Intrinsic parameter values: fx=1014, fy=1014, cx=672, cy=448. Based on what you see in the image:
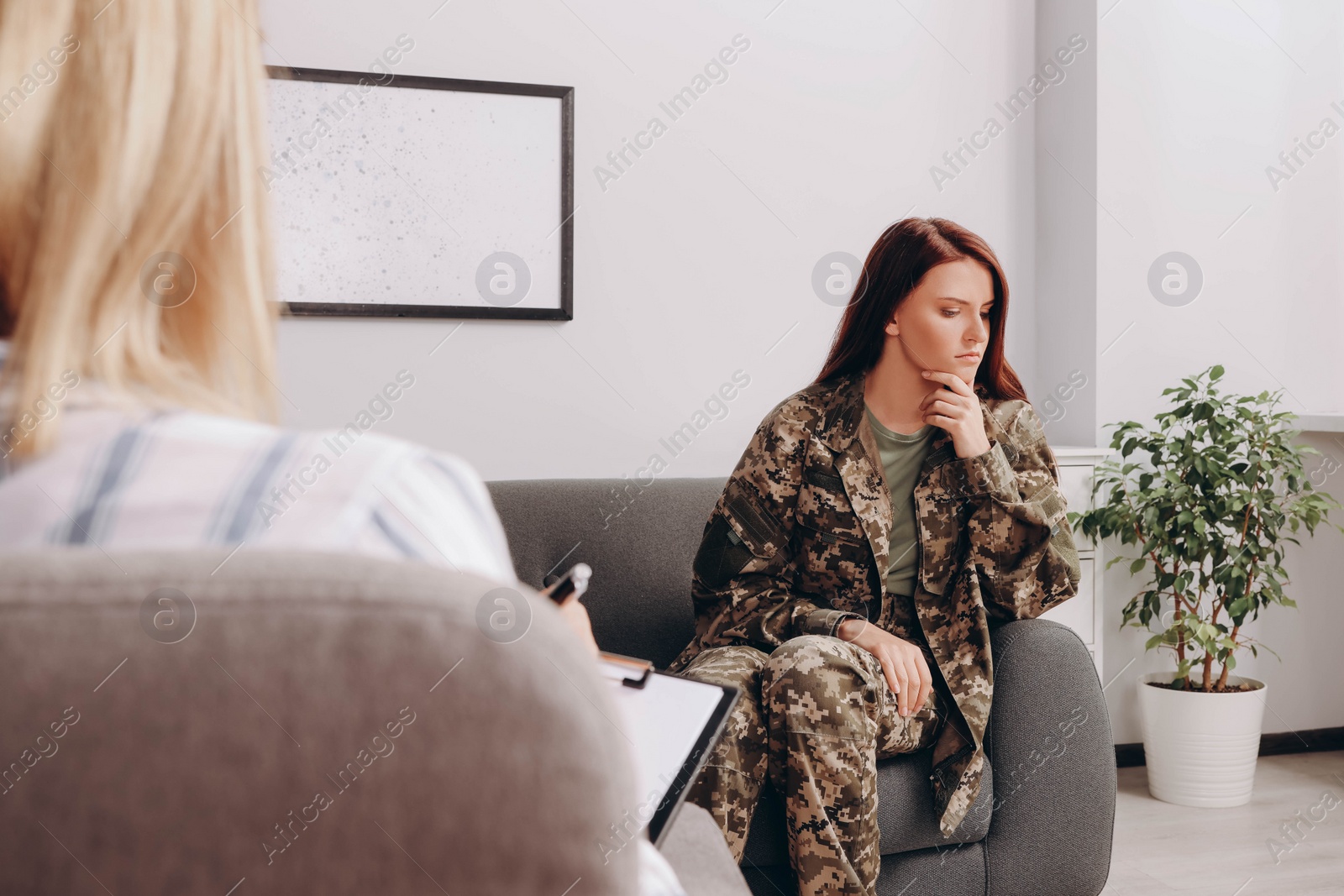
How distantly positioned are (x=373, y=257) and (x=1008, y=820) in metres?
1.93

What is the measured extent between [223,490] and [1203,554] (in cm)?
270

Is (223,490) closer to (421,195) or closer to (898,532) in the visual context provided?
(898,532)

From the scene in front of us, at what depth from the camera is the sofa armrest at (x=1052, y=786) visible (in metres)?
1.67

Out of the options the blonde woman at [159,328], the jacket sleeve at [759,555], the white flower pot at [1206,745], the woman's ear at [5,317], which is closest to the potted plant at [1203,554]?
the white flower pot at [1206,745]

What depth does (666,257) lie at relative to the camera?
2.77 metres

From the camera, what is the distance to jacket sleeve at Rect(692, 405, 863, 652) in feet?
5.91

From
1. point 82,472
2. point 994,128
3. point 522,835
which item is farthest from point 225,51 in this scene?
point 994,128

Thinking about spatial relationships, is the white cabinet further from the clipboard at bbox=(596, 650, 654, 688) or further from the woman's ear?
the woman's ear

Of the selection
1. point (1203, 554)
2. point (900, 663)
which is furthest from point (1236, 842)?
point (900, 663)

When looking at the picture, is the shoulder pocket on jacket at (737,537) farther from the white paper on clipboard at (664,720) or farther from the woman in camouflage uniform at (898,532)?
the white paper on clipboard at (664,720)

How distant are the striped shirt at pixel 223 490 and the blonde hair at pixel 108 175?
0.03m

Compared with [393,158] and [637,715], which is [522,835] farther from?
[393,158]

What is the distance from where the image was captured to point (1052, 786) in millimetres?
1681

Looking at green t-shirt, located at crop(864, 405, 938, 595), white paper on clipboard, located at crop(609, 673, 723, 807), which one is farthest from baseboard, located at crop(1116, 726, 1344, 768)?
white paper on clipboard, located at crop(609, 673, 723, 807)
